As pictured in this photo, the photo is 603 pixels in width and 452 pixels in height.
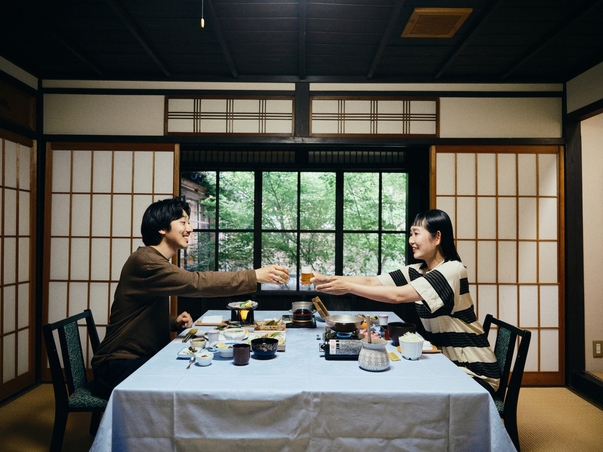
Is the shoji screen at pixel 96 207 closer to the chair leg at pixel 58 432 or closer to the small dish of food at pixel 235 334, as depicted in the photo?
the chair leg at pixel 58 432

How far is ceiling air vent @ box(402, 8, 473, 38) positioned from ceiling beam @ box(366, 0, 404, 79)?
0.40 ft

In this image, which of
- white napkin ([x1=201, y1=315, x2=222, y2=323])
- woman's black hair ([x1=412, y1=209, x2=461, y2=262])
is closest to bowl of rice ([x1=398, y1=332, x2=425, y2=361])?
woman's black hair ([x1=412, y1=209, x2=461, y2=262])

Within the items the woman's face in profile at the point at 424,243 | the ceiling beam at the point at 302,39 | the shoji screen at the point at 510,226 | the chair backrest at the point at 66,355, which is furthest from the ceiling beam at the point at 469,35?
the chair backrest at the point at 66,355

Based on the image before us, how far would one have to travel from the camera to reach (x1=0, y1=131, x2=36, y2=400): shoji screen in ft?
11.3

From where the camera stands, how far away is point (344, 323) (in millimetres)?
2176

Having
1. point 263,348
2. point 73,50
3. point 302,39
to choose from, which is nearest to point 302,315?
point 263,348

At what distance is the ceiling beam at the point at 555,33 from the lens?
2618 millimetres

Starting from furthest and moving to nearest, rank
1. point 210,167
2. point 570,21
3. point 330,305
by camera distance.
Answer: point 210,167, point 330,305, point 570,21

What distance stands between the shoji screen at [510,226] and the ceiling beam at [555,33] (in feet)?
2.47

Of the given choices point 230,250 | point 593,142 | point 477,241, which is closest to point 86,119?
point 230,250

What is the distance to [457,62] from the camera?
3580 millimetres

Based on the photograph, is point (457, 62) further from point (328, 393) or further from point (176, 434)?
point (176, 434)

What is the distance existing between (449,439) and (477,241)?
2.79 metres

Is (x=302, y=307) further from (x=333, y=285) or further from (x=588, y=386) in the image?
(x=588, y=386)
